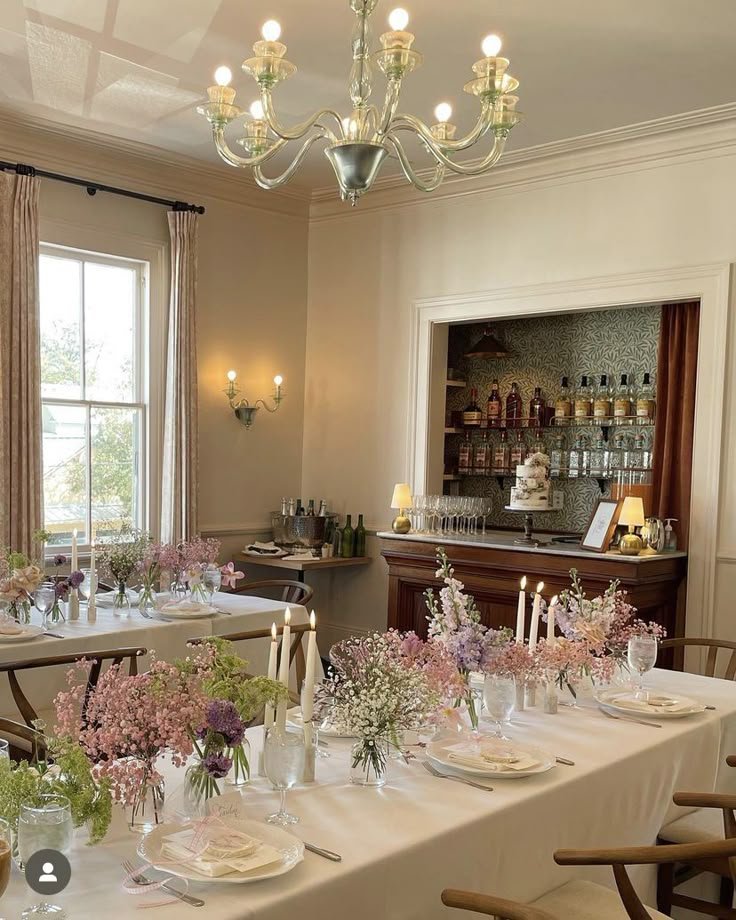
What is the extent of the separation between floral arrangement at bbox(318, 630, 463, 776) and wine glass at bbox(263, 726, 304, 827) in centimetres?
27

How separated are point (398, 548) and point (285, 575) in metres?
1.39

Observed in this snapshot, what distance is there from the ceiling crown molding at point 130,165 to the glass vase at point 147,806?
4800mm

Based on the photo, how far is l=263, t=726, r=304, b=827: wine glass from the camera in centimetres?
207

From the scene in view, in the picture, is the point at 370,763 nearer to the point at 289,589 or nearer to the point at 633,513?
the point at 633,513

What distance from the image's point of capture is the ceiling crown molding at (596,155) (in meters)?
5.44

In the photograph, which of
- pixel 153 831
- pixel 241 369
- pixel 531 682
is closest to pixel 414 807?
pixel 153 831

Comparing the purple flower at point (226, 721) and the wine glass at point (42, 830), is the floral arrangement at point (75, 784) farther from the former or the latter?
the purple flower at point (226, 721)

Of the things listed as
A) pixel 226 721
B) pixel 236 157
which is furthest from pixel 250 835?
pixel 236 157

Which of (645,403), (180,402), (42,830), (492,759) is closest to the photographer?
(42,830)

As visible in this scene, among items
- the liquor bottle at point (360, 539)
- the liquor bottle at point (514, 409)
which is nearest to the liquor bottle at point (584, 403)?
the liquor bottle at point (514, 409)

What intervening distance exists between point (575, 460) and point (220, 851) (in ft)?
17.5

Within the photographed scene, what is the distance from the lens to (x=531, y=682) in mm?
3027

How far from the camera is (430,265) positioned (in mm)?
6848

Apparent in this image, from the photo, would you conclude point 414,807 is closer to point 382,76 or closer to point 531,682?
point 531,682
